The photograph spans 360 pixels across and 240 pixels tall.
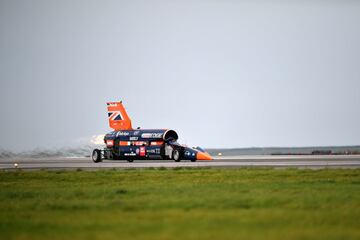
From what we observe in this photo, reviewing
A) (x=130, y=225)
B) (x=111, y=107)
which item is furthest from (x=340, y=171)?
(x=111, y=107)

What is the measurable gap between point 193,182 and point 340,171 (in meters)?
11.5

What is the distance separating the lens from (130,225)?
2205 centimetres

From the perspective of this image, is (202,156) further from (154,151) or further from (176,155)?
(154,151)

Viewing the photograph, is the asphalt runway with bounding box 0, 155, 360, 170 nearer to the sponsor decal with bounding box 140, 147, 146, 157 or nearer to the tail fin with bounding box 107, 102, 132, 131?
the sponsor decal with bounding box 140, 147, 146, 157

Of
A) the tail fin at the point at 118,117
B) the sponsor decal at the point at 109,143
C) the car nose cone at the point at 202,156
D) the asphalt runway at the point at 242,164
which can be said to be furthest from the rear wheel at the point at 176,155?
the tail fin at the point at 118,117

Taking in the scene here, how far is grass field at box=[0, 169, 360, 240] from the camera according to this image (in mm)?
20625

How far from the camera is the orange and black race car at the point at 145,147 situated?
2950 inches

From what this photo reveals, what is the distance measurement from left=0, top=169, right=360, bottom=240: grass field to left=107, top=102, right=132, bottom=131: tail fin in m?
43.1

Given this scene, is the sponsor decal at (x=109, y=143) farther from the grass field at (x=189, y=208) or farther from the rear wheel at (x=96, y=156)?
the grass field at (x=189, y=208)

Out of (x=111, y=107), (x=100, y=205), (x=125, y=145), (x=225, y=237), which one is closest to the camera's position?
(x=225, y=237)

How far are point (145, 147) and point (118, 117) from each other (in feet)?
36.7

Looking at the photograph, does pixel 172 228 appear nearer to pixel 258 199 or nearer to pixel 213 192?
pixel 258 199

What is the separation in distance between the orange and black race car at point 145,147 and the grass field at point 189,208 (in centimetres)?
3054

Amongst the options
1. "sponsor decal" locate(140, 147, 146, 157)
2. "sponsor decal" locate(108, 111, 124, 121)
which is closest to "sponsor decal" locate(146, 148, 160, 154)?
"sponsor decal" locate(140, 147, 146, 157)
